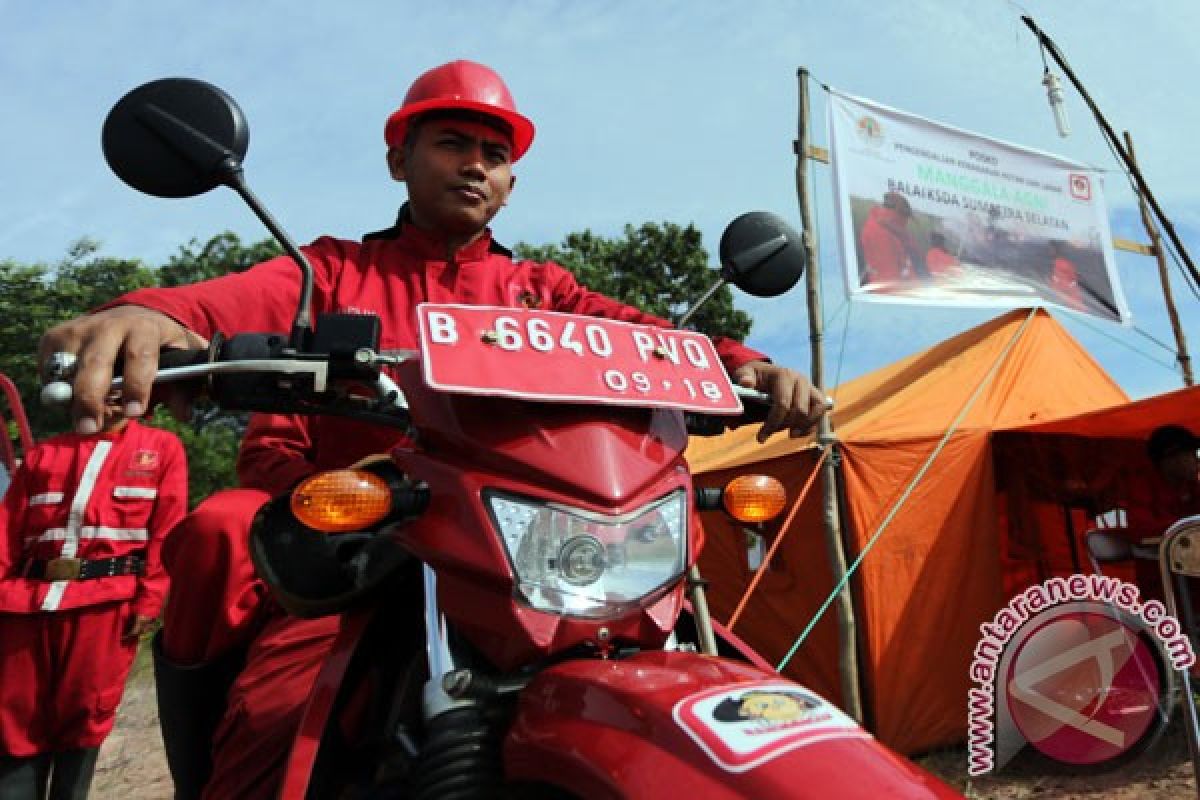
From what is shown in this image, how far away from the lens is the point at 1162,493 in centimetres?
566

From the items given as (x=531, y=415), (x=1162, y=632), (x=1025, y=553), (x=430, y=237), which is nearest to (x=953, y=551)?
(x=1025, y=553)

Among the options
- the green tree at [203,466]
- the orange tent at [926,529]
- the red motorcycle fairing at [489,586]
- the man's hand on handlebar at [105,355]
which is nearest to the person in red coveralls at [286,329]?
the man's hand on handlebar at [105,355]

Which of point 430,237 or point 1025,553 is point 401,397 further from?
point 1025,553

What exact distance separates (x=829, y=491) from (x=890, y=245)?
5.48 ft

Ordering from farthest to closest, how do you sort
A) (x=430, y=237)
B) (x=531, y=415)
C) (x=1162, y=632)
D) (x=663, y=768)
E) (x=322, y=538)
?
(x=1162, y=632) < (x=430, y=237) < (x=322, y=538) < (x=531, y=415) < (x=663, y=768)

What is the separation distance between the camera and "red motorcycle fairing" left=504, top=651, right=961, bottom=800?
2.66 feet

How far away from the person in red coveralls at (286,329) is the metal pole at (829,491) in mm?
3564

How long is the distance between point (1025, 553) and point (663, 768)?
18.8 feet

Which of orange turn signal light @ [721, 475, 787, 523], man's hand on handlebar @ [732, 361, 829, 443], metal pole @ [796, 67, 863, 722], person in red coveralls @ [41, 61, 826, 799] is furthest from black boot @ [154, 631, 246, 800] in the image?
metal pole @ [796, 67, 863, 722]

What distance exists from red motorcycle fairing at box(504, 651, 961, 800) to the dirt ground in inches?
115

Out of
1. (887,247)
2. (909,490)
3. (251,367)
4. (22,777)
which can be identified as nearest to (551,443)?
(251,367)

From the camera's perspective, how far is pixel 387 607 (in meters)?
1.36

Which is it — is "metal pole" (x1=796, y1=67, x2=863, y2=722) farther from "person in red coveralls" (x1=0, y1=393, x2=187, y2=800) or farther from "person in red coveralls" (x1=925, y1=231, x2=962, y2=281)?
"person in red coveralls" (x1=0, y1=393, x2=187, y2=800)

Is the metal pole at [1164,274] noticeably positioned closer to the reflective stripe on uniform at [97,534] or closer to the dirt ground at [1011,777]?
→ the dirt ground at [1011,777]
